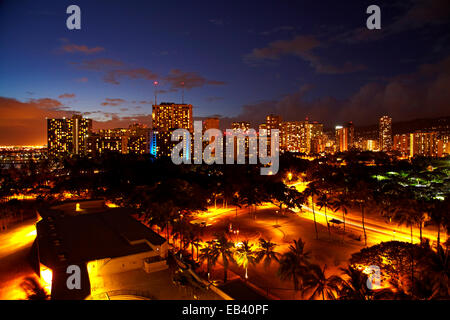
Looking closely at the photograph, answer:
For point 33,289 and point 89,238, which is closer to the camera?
point 33,289

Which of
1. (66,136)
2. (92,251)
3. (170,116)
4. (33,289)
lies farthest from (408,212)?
(66,136)

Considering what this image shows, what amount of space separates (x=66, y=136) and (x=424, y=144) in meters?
182

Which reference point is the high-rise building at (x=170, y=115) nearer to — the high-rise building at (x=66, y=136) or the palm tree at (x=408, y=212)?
the high-rise building at (x=66, y=136)

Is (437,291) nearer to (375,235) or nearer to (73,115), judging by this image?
(375,235)

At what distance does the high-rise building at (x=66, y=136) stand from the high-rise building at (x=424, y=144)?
16592 cm

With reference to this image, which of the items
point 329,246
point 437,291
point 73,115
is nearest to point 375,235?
point 329,246

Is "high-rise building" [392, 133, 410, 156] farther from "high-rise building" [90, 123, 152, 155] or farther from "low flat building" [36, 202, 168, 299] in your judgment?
"low flat building" [36, 202, 168, 299]

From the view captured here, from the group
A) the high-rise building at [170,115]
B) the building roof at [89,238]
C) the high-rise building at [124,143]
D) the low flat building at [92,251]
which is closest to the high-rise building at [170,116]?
the high-rise building at [170,115]

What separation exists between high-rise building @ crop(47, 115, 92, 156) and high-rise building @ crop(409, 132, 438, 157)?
544 feet

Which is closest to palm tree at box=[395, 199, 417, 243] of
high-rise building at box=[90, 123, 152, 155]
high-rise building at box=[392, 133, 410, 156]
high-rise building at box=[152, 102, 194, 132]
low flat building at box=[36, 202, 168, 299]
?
low flat building at box=[36, 202, 168, 299]

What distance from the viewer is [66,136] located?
5674 inches

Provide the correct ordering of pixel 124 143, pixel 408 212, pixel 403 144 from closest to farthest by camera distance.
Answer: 1. pixel 408 212
2. pixel 124 143
3. pixel 403 144

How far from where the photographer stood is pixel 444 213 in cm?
1766

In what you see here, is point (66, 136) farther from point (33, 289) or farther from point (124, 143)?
point (33, 289)
